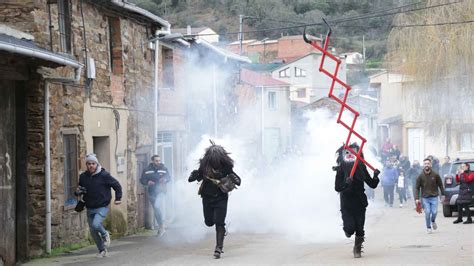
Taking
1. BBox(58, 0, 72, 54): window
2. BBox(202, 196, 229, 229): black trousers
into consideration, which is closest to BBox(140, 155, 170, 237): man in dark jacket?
BBox(58, 0, 72, 54): window

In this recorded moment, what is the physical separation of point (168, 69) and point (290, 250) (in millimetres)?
12156

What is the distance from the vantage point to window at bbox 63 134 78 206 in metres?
17.5

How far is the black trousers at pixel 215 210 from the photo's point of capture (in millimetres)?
14438

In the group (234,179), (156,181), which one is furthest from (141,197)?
(234,179)

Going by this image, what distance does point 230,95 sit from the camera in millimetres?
34469

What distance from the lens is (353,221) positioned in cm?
1398

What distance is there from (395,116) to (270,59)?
32358 mm

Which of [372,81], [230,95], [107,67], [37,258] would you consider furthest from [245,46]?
[37,258]

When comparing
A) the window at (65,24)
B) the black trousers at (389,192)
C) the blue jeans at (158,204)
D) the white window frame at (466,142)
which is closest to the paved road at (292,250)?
the blue jeans at (158,204)

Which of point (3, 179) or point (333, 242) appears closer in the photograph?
point (3, 179)

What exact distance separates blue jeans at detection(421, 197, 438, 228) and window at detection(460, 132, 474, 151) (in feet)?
71.6

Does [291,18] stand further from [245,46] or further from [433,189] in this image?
[433,189]

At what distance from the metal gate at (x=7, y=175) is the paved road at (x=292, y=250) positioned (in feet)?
1.83

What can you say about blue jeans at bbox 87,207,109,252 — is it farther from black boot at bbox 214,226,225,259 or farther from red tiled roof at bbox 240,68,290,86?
red tiled roof at bbox 240,68,290,86
